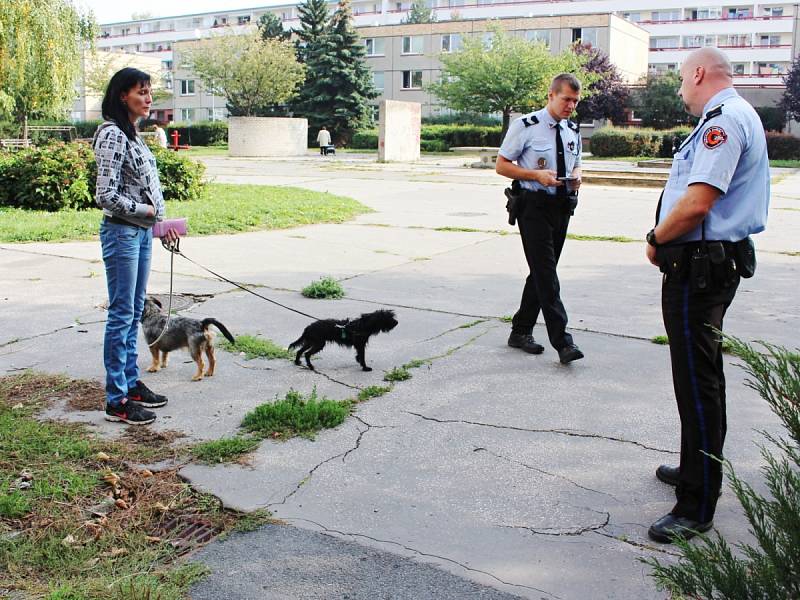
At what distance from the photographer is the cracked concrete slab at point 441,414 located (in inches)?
136

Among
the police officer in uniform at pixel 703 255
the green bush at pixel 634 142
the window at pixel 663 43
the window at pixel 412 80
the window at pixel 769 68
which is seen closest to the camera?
the police officer in uniform at pixel 703 255

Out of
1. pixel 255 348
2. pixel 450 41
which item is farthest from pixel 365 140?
pixel 255 348

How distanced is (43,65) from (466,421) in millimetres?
21542

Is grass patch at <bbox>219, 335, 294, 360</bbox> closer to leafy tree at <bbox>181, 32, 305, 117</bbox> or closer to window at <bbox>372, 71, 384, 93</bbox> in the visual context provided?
leafy tree at <bbox>181, 32, 305, 117</bbox>

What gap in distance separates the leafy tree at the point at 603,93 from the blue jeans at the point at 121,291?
5128cm

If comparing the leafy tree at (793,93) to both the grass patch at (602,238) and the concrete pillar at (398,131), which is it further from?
the grass patch at (602,238)

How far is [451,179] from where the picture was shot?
26.1m

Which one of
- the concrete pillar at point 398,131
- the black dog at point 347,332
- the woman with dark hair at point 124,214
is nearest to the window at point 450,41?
the concrete pillar at point 398,131

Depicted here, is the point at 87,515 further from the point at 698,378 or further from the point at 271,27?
the point at 271,27

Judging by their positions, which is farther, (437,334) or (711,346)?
(437,334)

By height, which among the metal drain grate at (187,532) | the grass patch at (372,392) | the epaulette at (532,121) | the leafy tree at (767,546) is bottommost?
the metal drain grate at (187,532)

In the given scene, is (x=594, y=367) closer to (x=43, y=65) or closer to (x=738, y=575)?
(x=738, y=575)

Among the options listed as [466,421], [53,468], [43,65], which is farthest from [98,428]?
[43,65]

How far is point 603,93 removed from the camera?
5350 cm
